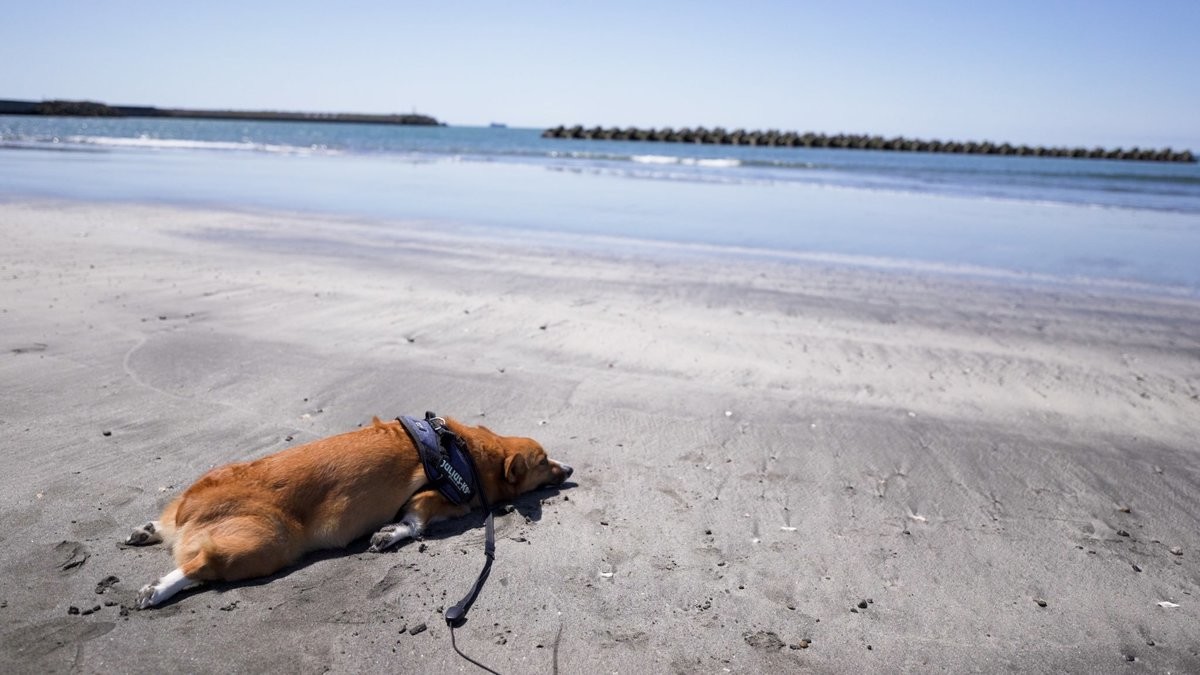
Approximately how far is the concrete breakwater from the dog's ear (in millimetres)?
78499

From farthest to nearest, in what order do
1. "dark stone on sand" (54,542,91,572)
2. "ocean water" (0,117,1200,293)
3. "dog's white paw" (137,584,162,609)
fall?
"ocean water" (0,117,1200,293), "dark stone on sand" (54,542,91,572), "dog's white paw" (137,584,162,609)

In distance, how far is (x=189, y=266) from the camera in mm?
10078

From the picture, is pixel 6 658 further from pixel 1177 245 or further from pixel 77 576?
pixel 1177 245

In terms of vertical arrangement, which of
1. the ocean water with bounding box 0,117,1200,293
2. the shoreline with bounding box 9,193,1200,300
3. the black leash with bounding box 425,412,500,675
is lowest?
the ocean water with bounding box 0,117,1200,293

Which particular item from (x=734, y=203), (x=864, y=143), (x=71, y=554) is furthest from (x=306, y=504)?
(x=864, y=143)

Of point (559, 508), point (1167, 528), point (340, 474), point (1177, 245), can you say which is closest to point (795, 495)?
point (559, 508)

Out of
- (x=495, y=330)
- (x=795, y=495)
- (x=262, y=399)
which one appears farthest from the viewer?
(x=495, y=330)

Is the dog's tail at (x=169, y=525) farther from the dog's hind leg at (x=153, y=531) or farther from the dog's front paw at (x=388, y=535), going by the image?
the dog's front paw at (x=388, y=535)

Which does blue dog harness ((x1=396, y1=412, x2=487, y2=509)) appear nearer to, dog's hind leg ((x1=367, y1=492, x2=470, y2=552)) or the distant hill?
dog's hind leg ((x1=367, y1=492, x2=470, y2=552))

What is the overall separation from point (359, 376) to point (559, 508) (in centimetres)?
263

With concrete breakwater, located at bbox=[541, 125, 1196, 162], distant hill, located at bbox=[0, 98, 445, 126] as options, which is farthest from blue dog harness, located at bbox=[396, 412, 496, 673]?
distant hill, located at bbox=[0, 98, 445, 126]

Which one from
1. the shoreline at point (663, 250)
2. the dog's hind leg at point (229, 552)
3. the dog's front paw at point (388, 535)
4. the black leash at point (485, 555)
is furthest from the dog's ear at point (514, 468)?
the shoreline at point (663, 250)

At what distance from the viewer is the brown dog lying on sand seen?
3.54 metres

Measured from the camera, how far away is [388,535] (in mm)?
3971
